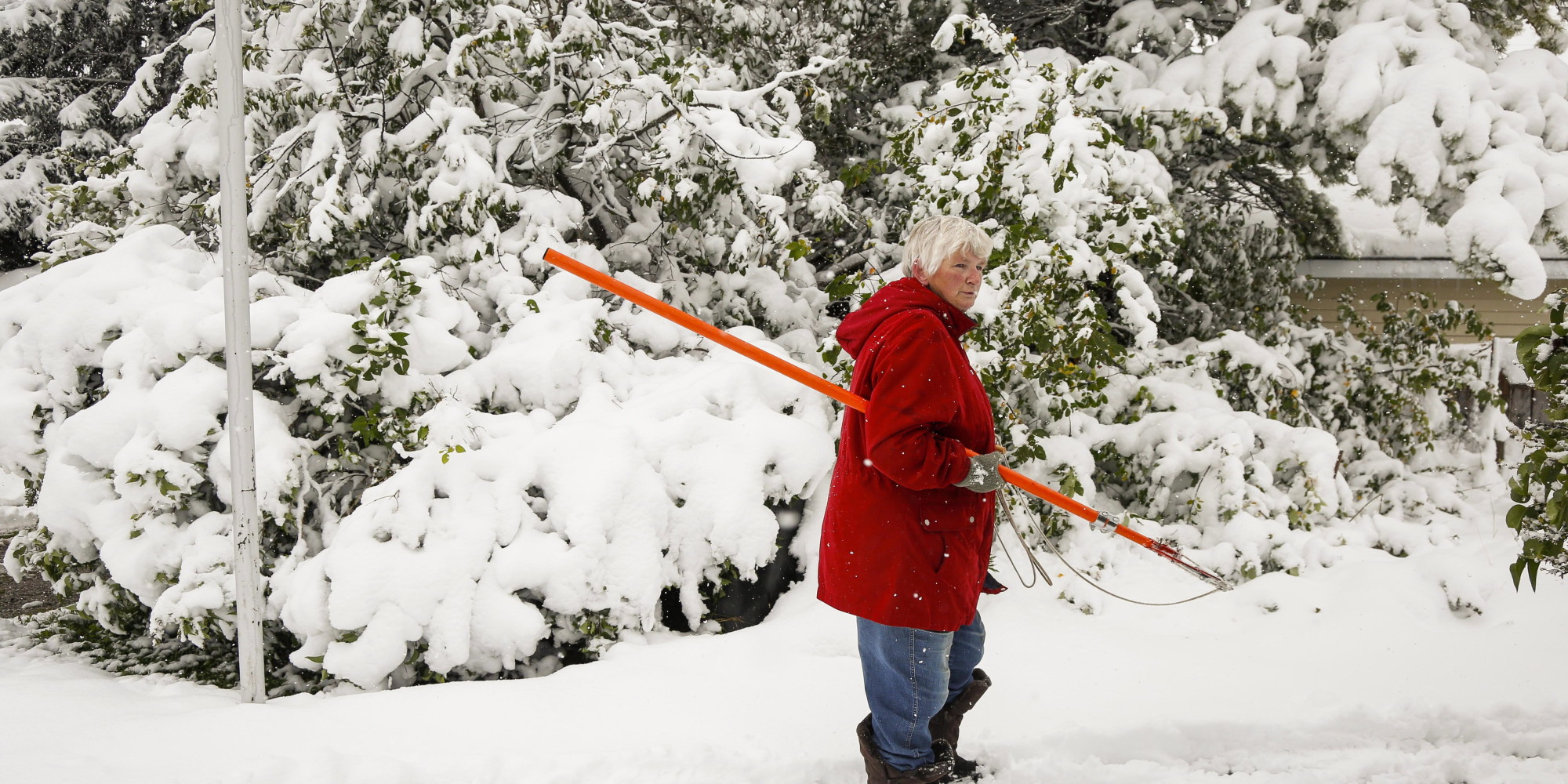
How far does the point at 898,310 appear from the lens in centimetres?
226

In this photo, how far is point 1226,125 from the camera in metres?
5.70

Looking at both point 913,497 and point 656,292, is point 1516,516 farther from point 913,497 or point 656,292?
point 656,292

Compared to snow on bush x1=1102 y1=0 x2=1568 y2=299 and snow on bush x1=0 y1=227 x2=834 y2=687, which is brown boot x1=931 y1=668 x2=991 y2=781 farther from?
snow on bush x1=1102 y1=0 x2=1568 y2=299

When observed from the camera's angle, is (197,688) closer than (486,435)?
Yes

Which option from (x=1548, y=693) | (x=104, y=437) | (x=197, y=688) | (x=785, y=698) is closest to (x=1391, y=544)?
(x=1548, y=693)

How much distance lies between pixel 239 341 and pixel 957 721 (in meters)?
2.44

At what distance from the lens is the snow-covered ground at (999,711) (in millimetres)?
2494

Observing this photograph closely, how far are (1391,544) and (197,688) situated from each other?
5393 mm

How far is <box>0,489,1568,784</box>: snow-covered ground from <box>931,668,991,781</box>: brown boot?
10 cm

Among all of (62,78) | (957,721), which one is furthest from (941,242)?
(62,78)

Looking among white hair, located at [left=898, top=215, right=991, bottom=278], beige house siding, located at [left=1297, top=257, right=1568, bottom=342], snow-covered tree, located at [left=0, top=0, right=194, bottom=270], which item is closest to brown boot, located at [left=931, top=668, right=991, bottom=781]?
white hair, located at [left=898, top=215, right=991, bottom=278]

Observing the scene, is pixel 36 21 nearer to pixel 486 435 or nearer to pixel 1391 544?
pixel 486 435

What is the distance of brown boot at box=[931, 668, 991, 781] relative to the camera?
2547 mm

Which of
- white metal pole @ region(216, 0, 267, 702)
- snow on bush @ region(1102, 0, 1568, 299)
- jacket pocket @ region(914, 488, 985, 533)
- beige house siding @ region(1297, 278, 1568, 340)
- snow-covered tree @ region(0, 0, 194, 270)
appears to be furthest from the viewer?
snow-covered tree @ region(0, 0, 194, 270)
